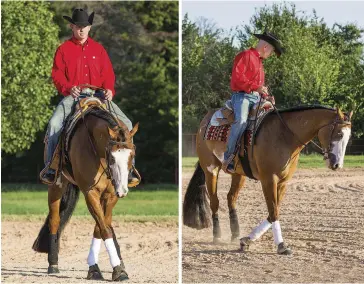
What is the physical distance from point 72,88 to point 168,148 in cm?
1623

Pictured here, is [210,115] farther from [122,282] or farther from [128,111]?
[128,111]

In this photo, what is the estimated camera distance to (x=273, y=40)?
762cm

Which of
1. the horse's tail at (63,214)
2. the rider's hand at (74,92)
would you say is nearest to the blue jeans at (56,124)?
the rider's hand at (74,92)

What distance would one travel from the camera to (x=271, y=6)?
773 centimetres

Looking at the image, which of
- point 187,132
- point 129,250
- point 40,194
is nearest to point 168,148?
point 40,194

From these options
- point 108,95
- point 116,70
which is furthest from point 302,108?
point 116,70

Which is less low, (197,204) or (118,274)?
(197,204)

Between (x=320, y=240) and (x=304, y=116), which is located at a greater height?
(x=304, y=116)

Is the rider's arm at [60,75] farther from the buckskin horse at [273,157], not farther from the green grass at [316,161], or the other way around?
the green grass at [316,161]

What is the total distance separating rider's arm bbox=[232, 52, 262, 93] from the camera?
25.3ft

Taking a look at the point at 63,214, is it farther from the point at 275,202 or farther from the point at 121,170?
the point at 275,202

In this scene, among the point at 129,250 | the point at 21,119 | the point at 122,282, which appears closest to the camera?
the point at 122,282

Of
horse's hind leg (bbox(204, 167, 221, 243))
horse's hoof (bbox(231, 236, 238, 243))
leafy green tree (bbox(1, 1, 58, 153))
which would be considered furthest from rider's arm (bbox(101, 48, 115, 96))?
leafy green tree (bbox(1, 1, 58, 153))

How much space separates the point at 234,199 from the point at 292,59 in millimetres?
1334
